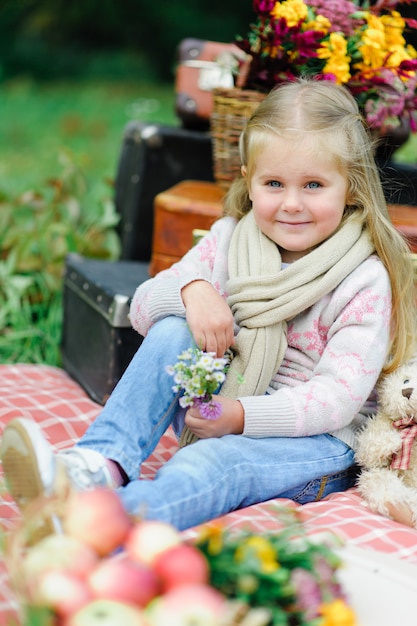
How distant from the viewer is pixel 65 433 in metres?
2.02

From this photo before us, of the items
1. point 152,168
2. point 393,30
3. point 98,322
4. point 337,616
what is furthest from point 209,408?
point 152,168

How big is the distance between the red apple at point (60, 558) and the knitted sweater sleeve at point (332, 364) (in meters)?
0.59

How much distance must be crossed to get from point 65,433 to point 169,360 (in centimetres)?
53

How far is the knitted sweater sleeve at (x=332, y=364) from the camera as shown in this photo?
1599 millimetres

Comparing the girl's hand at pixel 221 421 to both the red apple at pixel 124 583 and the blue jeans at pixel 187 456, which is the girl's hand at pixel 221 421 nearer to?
the blue jeans at pixel 187 456

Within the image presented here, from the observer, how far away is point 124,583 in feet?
3.14

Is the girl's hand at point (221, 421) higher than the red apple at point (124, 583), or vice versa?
the red apple at point (124, 583)

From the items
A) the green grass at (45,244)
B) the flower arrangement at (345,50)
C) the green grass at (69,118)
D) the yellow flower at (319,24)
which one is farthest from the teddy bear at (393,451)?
the green grass at (69,118)

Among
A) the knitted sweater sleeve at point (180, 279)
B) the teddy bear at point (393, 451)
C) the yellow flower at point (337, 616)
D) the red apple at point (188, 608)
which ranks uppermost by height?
the knitted sweater sleeve at point (180, 279)

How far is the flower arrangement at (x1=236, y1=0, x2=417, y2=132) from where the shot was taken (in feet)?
6.72

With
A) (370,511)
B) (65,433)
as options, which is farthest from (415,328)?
(65,433)

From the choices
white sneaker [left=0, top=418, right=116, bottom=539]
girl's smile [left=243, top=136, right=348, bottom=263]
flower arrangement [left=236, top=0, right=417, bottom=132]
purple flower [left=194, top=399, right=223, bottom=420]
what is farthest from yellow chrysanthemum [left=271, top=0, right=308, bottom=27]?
white sneaker [left=0, top=418, right=116, bottom=539]

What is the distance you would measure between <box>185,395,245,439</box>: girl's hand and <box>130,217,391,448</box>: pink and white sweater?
0.02 meters

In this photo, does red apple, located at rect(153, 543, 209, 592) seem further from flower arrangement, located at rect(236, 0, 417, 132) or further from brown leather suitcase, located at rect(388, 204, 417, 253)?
flower arrangement, located at rect(236, 0, 417, 132)
